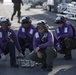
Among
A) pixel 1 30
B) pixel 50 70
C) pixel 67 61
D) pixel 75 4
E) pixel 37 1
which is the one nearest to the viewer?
pixel 50 70

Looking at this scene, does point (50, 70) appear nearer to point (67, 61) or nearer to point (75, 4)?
point (67, 61)

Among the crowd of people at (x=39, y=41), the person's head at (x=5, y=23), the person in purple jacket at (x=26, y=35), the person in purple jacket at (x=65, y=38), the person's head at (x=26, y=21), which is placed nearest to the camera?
the crowd of people at (x=39, y=41)

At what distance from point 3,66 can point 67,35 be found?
198cm

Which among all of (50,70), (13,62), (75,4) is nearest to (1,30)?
(13,62)

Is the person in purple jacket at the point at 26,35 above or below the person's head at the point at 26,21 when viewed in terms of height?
below

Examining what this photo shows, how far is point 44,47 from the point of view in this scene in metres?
8.14

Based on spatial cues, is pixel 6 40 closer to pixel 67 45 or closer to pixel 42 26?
pixel 42 26

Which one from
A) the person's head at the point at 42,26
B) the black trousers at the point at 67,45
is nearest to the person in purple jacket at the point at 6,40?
the person's head at the point at 42,26

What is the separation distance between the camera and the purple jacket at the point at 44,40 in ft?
26.6

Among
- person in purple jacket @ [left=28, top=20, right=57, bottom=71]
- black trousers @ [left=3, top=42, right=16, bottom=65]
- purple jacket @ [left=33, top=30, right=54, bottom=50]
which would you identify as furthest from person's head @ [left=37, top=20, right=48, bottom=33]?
black trousers @ [left=3, top=42, right=16, bottom=65]

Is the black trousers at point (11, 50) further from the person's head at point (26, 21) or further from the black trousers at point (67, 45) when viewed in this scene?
the black trousers at point (67, 45)

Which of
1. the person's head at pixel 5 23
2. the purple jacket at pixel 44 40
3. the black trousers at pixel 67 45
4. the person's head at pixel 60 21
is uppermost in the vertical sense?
the person's head at pixel 5 23

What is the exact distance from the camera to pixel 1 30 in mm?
8820

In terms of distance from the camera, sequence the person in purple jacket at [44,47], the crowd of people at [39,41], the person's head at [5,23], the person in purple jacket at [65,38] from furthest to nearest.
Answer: the person in purple jacket at [65,38] → the person's head at [5,23] → the crowd of people at [39,41] → the person in purple jacket at [44,47]
